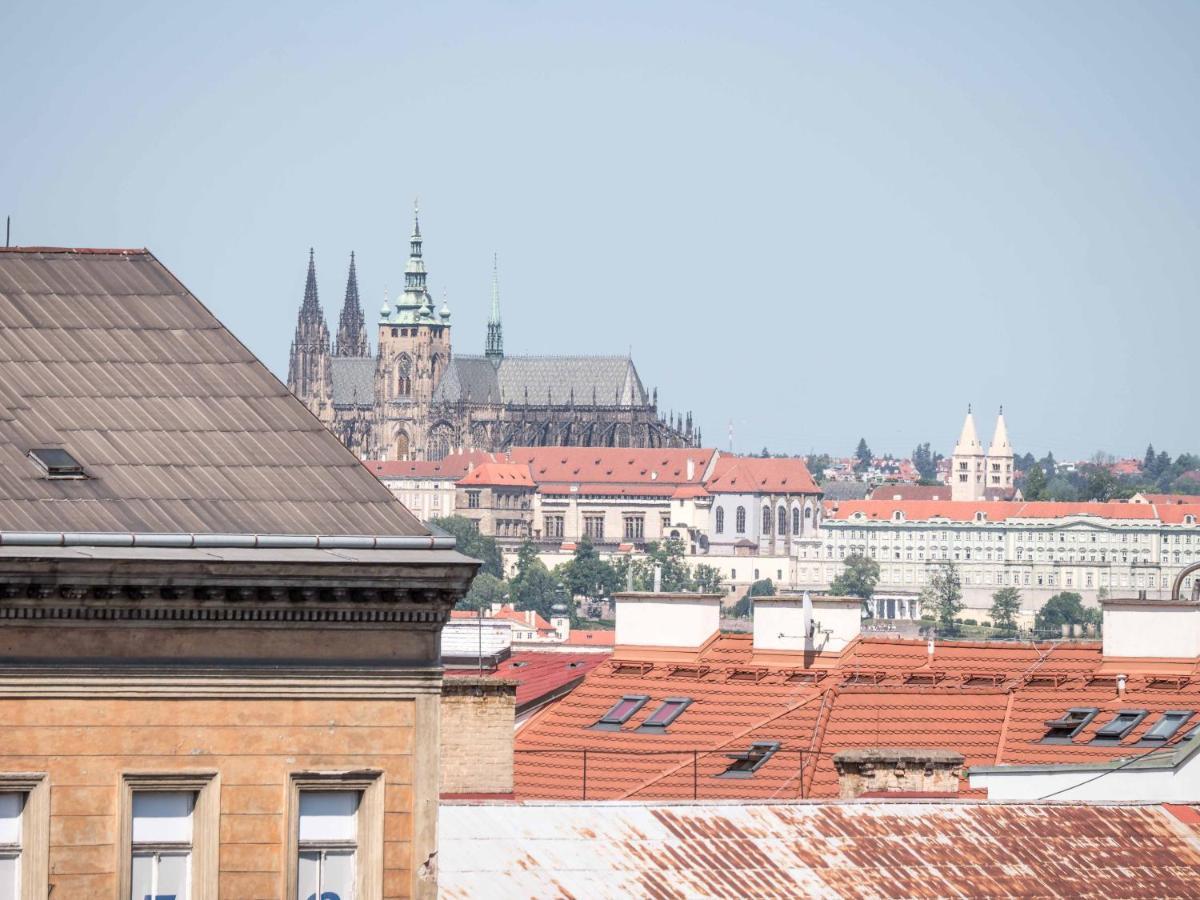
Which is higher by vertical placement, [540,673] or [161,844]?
[540,673]

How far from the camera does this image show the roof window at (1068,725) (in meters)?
30.0

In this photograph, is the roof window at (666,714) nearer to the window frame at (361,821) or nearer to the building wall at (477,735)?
the building wall at (477,735)

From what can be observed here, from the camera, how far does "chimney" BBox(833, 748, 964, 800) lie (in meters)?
22.8

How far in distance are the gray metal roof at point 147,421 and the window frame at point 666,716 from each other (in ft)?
46.6

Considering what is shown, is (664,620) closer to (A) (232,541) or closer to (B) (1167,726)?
(B) (1167,726)

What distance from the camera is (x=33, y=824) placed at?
15734 mm

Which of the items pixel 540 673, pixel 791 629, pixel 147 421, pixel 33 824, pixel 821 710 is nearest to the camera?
pixel 33 824

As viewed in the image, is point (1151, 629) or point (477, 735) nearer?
point (477, 735)

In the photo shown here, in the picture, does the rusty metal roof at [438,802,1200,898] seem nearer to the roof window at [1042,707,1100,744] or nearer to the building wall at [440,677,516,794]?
the building wall at [440,677,516,794]

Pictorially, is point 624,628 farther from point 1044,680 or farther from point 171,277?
point 171,277

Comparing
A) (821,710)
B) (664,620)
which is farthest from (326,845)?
(664,620)

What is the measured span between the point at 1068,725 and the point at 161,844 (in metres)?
15.4

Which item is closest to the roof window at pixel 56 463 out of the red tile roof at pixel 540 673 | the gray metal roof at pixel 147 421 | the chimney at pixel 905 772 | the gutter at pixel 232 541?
the gray metal roof at pixel 147 421

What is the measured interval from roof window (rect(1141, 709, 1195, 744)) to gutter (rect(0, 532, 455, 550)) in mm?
13775
